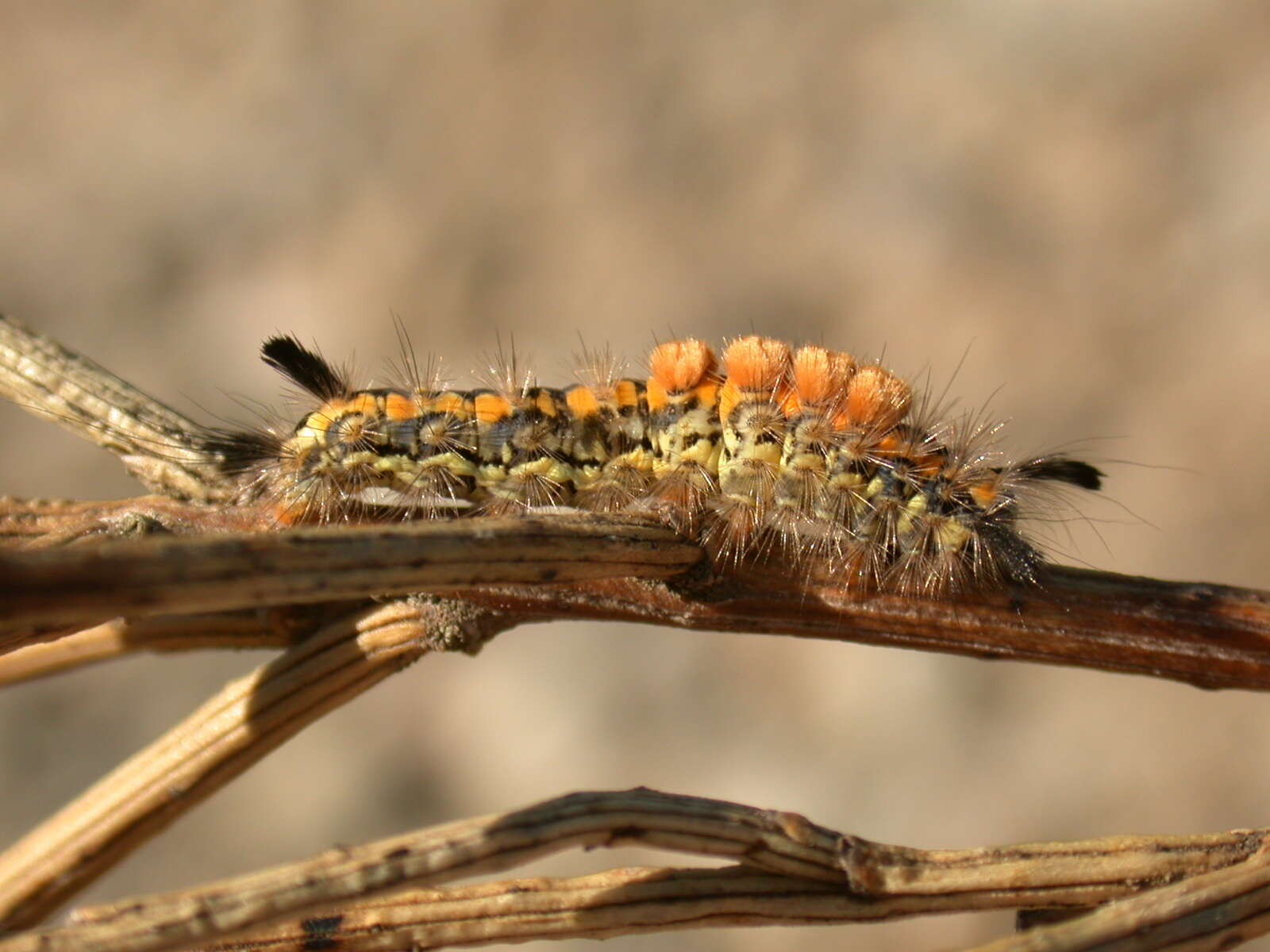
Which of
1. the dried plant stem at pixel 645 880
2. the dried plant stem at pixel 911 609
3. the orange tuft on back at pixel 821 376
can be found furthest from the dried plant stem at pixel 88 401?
the orange tuft on back at pixel 821 376

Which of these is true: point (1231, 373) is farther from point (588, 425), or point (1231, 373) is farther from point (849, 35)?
point (588, 425)

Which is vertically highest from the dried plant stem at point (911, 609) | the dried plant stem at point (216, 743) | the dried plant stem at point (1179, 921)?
the dried plant stem at point (911, 609)

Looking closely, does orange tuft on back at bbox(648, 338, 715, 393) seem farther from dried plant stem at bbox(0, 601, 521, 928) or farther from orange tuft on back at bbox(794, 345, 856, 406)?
dried plant stem at bbox(0, 601, 521, 928)

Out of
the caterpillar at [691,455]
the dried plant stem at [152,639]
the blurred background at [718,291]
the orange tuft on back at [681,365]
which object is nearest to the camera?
the dried plant stem at [152,639]

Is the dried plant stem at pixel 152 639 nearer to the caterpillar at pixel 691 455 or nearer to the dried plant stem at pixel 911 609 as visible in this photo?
the dried plant stem at pixel 911 609

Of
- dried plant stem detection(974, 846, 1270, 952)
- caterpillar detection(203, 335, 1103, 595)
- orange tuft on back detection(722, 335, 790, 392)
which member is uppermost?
orange tuft on back detection(722, 335, 790, 392)

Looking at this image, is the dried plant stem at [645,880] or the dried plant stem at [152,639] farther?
the dried plant stem at [152,639]

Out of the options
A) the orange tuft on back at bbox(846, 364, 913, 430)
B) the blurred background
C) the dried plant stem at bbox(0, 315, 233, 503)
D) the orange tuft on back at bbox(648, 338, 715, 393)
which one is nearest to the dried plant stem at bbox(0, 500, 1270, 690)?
the dried plant stem at bbox(0, 315, 233, 503)

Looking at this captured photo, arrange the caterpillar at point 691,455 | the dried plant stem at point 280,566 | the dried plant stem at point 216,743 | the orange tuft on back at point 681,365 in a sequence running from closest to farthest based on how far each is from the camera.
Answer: the dried plant stem at point 280,566 < the dried plant stem at point 216,743 < the caterpillar at point 691,455 < the orange tuft on back at point 681,365
